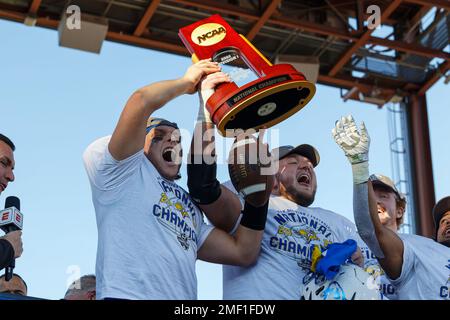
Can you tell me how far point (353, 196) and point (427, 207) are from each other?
26.4ft

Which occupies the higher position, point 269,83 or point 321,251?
point 269,83

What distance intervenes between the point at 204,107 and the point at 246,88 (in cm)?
28

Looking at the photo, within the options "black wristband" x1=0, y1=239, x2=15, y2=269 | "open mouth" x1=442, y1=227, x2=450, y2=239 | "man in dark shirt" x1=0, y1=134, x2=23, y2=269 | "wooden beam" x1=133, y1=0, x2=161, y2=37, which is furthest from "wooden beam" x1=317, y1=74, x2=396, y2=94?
"black wristband" x1=0, y1=239, x2=15, y2=269

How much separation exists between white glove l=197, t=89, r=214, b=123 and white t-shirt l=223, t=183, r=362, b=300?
1.97ft

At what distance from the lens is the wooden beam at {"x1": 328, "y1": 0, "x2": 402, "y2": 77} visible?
33.6 ft

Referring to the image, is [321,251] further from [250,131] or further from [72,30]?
[72,30]

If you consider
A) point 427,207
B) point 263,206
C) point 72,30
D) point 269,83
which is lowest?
point 263,206

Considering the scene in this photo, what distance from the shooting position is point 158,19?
10633 mm

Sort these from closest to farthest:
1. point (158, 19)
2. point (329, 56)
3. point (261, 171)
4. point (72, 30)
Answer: point (261, 171) → point (72, 30) → point (158, 19) → point (329, 56)

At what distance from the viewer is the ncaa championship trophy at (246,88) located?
3.53m

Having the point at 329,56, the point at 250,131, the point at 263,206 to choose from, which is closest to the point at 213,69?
the point at 250,131

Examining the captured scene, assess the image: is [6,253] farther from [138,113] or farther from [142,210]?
[138,113]

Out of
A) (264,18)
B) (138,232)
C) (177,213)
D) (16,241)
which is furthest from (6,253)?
(264,18)

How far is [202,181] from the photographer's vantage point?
3.78 meters
